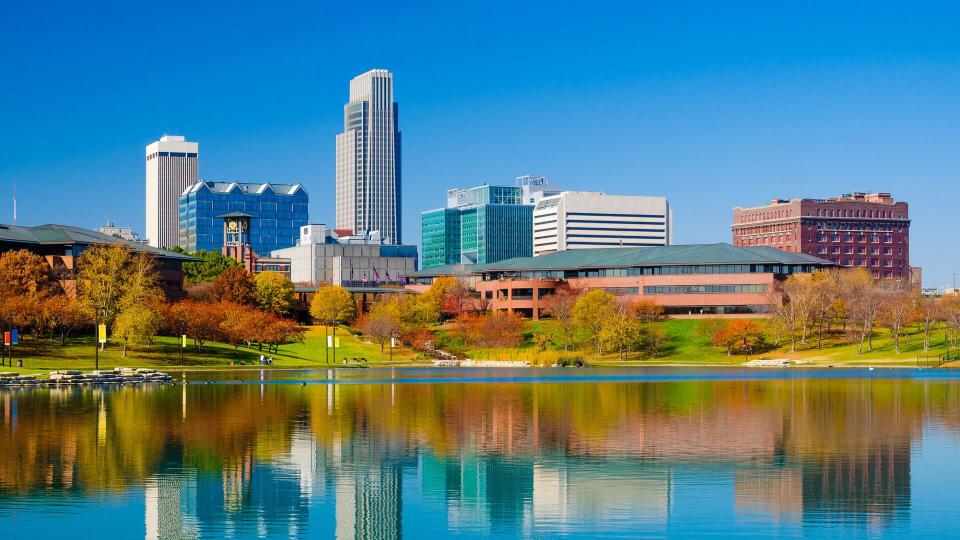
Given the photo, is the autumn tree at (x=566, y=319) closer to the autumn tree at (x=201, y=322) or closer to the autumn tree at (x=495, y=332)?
the autumn tree at (x=495, y=332)

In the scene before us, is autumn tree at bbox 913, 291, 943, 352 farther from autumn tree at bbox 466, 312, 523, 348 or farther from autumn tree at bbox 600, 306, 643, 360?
autumn tree at bbox 466, 312, 523, 348

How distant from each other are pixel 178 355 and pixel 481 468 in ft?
356

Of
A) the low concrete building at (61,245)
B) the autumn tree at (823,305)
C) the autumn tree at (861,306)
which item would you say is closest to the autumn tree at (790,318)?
the autumn tree at (823,305)

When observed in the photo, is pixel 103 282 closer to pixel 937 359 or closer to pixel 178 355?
pixel 178 355

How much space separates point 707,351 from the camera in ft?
576

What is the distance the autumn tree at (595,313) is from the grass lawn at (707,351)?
263cm

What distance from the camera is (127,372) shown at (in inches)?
4264

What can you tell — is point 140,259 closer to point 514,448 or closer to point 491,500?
point 514,448

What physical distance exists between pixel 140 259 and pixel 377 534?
134921mm

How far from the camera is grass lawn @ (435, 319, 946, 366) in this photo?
149m

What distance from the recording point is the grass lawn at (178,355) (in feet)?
429

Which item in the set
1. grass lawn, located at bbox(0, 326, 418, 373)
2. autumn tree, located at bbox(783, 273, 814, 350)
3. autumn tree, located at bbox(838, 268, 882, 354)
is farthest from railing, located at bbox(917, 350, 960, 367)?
grass lawn, located at bbox(0, 326, 418, 373)

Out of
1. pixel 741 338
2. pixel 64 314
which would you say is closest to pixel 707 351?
pixel 741 338

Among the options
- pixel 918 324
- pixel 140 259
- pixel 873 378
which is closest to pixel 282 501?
pixel 873 378
